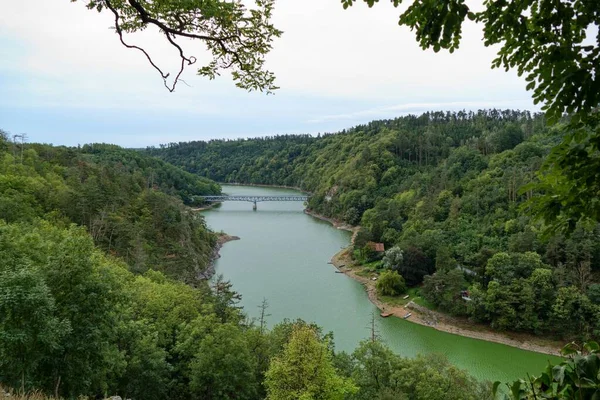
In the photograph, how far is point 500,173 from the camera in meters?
34.3

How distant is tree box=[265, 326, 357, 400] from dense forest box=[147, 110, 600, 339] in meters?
6.12

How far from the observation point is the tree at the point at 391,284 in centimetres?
2314

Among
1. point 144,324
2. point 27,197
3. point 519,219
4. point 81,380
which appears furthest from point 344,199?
point 81,380

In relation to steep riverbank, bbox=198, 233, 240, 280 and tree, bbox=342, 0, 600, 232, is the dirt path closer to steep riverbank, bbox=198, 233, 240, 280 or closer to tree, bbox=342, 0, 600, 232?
steep riverbank, bbox=198, 233, 240, 280

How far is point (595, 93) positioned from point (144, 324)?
408 inches

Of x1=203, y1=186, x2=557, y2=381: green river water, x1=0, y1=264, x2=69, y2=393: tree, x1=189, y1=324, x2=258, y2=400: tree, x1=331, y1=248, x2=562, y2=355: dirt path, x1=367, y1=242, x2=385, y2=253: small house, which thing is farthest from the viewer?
x1=367, y1=242, x2=385, y2=253: small house

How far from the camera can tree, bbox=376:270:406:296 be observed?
23.1 metres

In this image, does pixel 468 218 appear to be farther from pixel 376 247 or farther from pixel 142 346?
pixel 142 346

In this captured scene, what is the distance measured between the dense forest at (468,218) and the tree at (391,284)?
864mm

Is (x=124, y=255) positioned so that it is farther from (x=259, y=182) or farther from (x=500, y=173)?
(x=259, y=182)

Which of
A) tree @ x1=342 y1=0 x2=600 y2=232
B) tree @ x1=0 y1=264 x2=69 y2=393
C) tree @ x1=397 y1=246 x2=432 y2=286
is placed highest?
tree @ x1=342 y1=0 x2=600 y2=232

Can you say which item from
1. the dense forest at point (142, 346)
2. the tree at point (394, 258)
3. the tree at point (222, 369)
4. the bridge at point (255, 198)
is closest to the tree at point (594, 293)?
the tree at point (394, 258)

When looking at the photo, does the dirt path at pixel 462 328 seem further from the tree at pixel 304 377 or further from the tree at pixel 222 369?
the tree at pixel 222 369

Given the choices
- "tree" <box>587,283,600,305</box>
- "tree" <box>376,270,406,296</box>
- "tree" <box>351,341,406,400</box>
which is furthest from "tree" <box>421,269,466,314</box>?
"tree" <box>351,341,406,400</box>
